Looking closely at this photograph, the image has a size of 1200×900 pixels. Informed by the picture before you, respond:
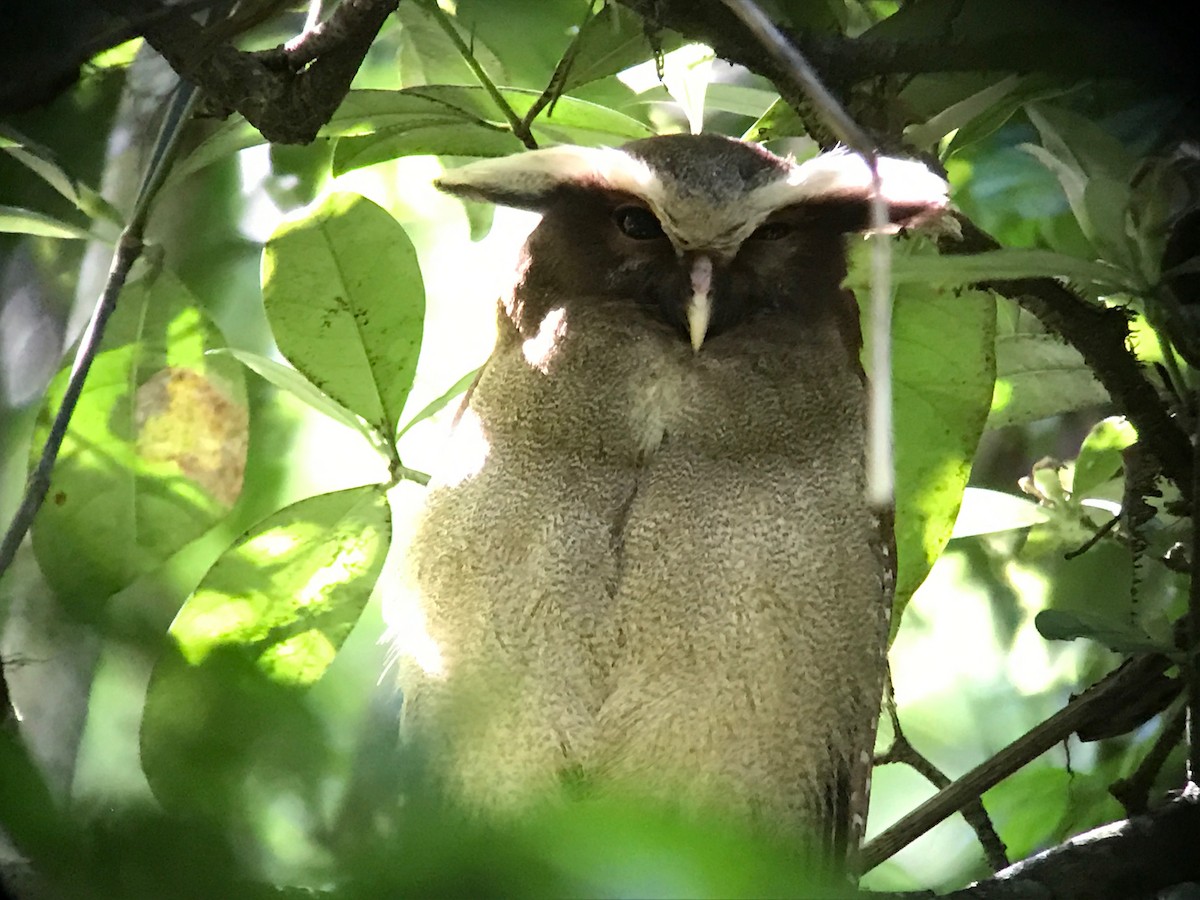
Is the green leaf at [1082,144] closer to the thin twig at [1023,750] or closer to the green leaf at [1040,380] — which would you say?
the green leaf at [1040,380]

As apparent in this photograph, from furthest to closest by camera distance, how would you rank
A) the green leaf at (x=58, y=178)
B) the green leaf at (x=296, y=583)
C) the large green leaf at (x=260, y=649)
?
the green leaf at (x=58, y=178)
the green leaf at (x=296, y=583)
the large green leaf at (x=260, y=649)

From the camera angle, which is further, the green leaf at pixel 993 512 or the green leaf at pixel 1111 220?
the green leaf at pixel 993 512

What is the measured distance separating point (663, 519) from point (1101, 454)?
30cm

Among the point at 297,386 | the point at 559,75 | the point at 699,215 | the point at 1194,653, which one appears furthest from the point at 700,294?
the point at 1194,653

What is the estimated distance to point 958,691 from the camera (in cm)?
77

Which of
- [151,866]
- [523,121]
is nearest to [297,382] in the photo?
[523,121]

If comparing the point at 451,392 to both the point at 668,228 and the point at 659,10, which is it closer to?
the point at 668,228

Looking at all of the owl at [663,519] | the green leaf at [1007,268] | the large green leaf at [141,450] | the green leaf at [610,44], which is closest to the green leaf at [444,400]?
the owl at [663,519]

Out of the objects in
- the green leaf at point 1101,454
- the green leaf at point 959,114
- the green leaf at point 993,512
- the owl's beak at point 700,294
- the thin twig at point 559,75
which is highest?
the thin twig at point 559,75

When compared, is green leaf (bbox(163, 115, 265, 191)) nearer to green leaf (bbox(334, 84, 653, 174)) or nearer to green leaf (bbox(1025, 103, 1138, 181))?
green leaf (bbox(334, 84, 653, 174))

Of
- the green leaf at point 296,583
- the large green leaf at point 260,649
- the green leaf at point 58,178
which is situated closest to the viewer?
the large green leaf at point 260,649

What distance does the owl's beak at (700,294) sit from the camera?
76 centimetres

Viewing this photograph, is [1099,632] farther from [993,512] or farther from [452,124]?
[452,124]

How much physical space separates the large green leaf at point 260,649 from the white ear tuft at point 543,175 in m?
0.22
